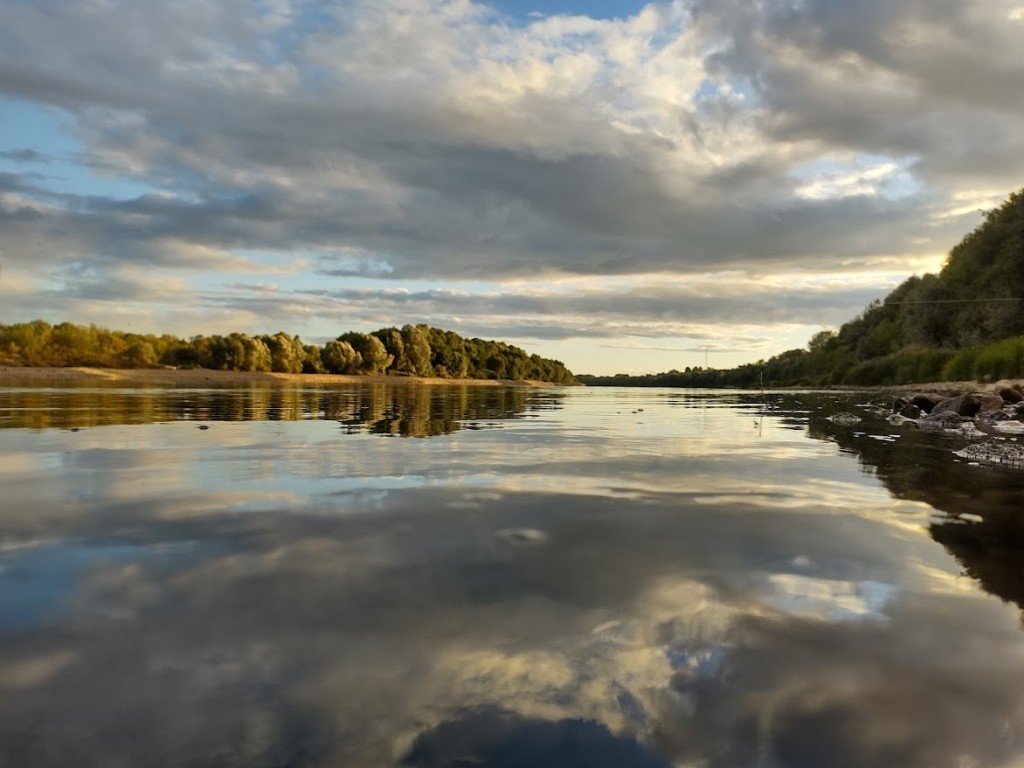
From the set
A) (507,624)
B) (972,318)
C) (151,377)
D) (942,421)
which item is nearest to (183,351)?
(151,377)

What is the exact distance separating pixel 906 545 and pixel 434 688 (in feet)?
15.7

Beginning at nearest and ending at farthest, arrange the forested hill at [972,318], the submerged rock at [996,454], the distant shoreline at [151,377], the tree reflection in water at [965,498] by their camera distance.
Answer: the tree reflection in water at [965,498], the submerged rock at [996,454], the forested hill at [972,318], the distant shoreline at [151,377]

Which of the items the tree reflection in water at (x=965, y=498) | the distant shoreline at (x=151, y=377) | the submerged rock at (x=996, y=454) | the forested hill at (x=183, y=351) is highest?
the forested hill at (x=183, y=351)

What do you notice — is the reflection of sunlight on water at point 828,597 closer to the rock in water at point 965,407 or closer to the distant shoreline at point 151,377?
the rock in water at point 965,407

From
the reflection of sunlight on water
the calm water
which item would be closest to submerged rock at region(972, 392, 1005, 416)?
the calm water

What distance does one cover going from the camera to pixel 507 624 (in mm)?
4066

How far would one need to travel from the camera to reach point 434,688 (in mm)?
3260

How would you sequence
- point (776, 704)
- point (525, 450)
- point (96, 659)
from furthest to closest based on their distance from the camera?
point (525, 450), point (96, 659), point (776, 704)

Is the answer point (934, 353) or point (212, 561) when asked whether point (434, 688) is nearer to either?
point (212, 561)

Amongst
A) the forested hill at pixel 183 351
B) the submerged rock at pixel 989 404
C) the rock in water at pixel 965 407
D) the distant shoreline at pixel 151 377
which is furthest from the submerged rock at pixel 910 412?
the forested hill at pixel 183 351

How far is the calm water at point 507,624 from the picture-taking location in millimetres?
2857

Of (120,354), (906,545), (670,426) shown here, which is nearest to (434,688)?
(906,545)

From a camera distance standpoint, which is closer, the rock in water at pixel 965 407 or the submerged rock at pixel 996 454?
the submerged rock at pixel 996 454

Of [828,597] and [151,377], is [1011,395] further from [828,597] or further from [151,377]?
[151,377]
